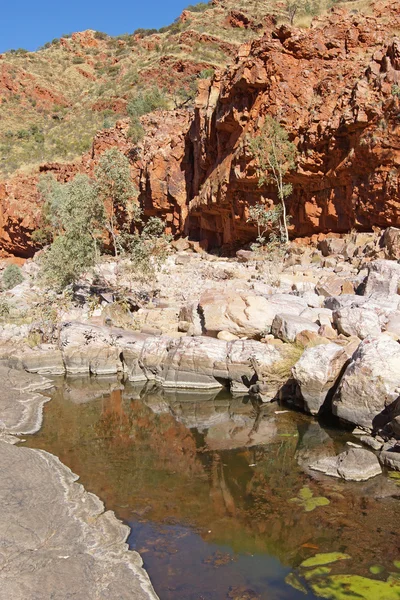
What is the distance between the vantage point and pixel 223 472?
360 inches

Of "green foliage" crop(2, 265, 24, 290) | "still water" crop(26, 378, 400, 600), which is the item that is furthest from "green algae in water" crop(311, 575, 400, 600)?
"green foliage" crop(2, 265, 24, 290)

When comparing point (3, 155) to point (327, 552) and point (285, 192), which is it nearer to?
point (285, 192)

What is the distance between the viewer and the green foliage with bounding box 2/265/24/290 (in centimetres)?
3878

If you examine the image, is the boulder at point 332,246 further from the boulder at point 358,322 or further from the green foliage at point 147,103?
the green foliage at point 147,103

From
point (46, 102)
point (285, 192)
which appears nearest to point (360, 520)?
point (285, 192)

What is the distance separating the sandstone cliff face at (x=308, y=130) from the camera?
24.1m

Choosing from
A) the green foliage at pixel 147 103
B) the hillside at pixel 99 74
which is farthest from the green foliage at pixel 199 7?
the green foliage at pixel 147 103

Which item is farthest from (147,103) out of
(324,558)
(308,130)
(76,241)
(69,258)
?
(324,558)

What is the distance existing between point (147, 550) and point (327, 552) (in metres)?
2.34

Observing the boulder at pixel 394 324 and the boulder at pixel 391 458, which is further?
the boulder at pixel 394 324

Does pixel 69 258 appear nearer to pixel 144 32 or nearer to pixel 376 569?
pixel 376 569

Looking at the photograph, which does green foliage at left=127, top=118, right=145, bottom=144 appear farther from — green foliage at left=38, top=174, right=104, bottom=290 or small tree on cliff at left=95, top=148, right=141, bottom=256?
small tree on cliff at left=95, top=148, right=141, bottom=256

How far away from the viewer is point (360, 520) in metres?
7.15

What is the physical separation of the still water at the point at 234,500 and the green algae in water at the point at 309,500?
2cm
